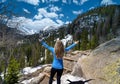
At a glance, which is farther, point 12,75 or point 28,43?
point 28,43

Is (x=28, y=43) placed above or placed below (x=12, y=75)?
above

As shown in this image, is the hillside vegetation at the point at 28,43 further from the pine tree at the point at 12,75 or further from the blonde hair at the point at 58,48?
the blonde hair at the point at 58,48

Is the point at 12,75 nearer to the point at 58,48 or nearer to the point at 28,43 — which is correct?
the point at 28,43

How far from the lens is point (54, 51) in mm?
7781

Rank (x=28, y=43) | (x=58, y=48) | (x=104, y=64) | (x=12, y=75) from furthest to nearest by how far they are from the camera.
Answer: (x=28, y=43)
(x=12, y=75)
(x=104, y=64)
(x=58, y=48)

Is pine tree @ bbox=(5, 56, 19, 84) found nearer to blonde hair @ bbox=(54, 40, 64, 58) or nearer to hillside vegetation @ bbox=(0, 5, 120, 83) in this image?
hillside vegetation @ bbox=(0, 5, 120, 83)

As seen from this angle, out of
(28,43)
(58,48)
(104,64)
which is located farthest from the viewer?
(28,43)

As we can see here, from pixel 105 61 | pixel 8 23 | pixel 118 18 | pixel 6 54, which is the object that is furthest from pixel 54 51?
pixel 118 18

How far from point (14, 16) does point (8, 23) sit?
1.38m

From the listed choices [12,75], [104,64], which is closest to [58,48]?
[104,64]

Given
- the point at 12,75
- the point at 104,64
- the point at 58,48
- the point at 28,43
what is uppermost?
the point at 28,43

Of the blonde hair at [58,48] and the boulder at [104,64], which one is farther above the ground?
the blonde hair at [58,48]

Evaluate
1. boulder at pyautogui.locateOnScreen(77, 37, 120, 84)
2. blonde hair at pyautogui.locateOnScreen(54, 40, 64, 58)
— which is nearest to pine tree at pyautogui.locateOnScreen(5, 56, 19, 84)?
boulder at pyautogui.locateOnScreen(77, 37, 120, 84)

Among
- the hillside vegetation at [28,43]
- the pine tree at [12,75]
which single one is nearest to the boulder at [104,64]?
the hillside vegetation at [28,43]
